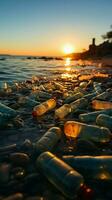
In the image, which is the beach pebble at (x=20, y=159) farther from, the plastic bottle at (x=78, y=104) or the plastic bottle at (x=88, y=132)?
the plastic bottle at (x=78, y=104)

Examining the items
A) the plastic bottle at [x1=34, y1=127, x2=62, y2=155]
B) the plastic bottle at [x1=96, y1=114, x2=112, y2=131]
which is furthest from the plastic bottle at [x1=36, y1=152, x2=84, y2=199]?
the plastic bottle at [x1=96, y1=114, x2=112, y2=131]

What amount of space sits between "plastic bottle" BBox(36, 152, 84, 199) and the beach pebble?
120 mm

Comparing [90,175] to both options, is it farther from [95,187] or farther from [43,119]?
[43,119]

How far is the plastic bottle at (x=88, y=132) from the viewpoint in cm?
316

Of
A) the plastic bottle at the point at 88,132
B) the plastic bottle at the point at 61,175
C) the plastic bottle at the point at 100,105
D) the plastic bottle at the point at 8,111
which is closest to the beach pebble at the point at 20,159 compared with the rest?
the plastic bottle at the point at 61,175

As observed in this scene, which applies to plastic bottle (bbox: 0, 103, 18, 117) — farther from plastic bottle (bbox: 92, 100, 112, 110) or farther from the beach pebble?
the beach pebble

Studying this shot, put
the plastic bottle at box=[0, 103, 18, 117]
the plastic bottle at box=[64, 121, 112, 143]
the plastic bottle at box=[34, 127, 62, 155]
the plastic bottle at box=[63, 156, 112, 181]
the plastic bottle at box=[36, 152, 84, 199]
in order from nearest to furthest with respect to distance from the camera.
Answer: the plastic bottle at box=[36, 152, 84, 199] < the plastic bottle at box=[63, 156, 112, 181] < the plastic bottle at box=[34, 127, 62, 155] < the plastic bottle at box=[64, 121, 112, 143] < the plastic bottle at box=[0, 103, 18, 117]

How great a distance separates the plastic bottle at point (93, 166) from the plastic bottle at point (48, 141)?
411 millimetres

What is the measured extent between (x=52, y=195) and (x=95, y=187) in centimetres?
36

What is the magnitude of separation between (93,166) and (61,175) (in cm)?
34

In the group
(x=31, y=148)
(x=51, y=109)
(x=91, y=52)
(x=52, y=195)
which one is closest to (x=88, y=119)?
(x=51, y=109)

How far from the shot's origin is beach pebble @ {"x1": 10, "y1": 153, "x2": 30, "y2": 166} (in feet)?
8.27

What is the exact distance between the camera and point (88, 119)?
420 centimetres

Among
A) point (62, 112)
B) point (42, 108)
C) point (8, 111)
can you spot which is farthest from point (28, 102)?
point (62, 112)
